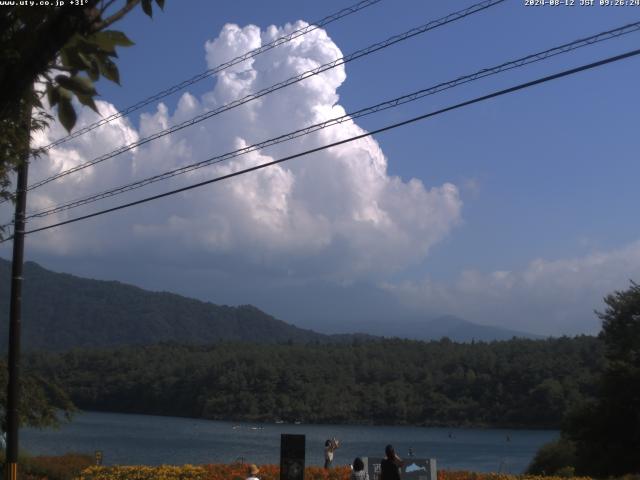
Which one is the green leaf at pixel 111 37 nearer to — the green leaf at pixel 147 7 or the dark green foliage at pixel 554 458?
the green leaf at pixel 147 7

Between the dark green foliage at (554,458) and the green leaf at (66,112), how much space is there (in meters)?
29.6

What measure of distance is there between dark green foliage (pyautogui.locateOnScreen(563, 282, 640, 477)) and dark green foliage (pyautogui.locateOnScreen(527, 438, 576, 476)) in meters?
0.35

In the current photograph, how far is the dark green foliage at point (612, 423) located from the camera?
106ft

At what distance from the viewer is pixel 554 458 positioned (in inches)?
1309

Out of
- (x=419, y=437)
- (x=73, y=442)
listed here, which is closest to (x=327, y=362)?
(x=419, y=437)

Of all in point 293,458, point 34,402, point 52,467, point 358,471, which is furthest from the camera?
point 52,467

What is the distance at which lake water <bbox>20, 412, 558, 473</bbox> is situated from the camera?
139ft

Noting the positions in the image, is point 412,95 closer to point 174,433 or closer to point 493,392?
point 174,433

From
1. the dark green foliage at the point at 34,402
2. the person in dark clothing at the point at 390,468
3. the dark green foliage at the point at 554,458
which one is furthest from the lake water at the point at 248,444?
the person in dark clothing at the point at 390,468

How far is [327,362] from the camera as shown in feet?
394

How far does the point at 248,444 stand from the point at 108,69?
53.3m

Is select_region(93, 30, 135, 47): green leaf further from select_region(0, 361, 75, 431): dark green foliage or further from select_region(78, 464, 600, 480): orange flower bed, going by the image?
select_region(0, 361, 75, 431): dark green foliage

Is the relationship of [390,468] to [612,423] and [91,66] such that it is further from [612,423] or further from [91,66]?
[612,423]

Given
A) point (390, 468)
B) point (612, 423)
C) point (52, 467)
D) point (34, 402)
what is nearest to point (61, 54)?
point (390, 468)
